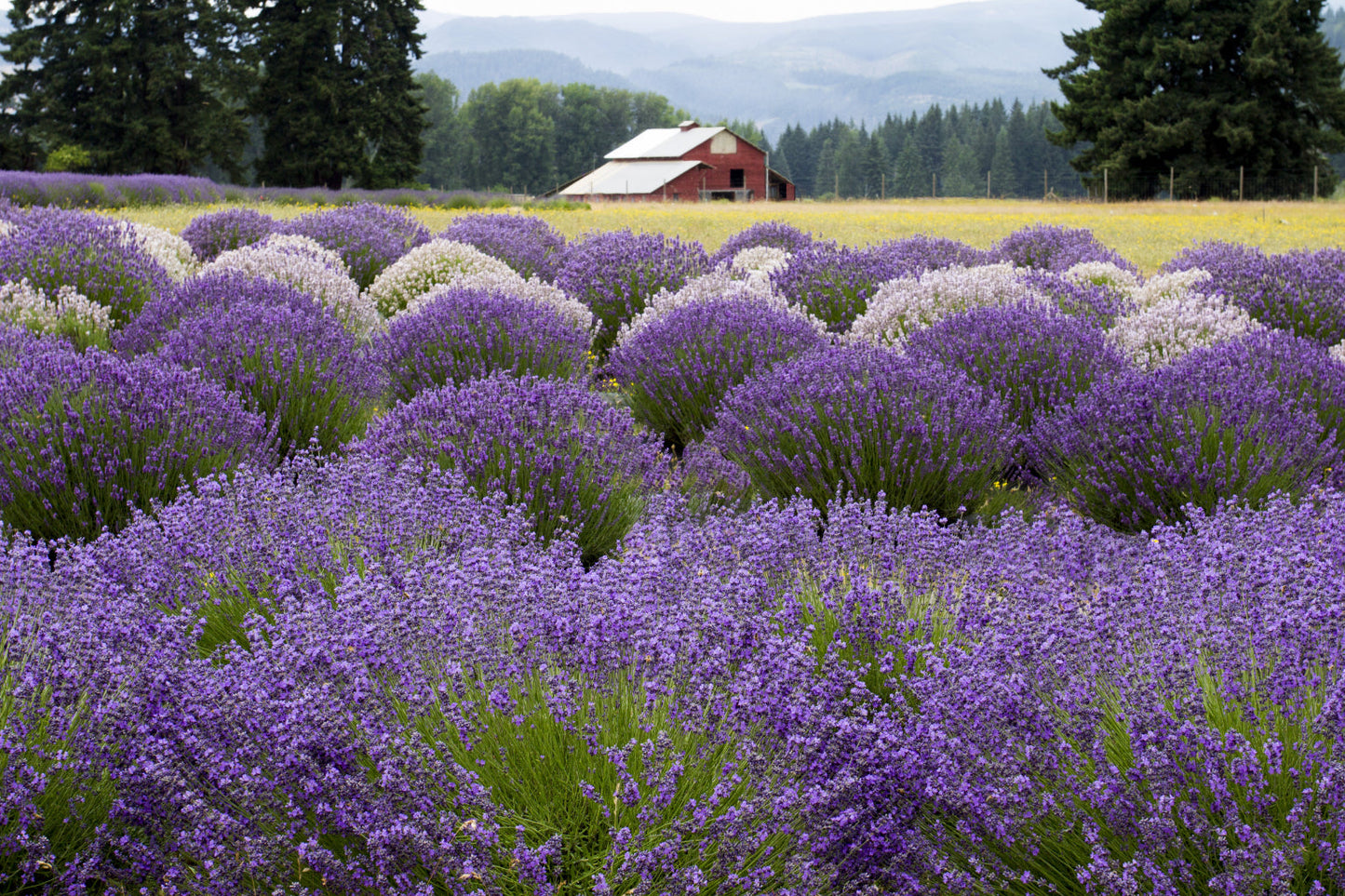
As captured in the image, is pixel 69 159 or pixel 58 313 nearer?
pixel 58 313

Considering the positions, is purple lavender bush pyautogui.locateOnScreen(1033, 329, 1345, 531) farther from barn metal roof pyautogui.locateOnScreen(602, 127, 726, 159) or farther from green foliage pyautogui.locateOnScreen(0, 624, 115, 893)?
barn metal roof pyautogui.locateOnScreen(602, 127, 726, 159)

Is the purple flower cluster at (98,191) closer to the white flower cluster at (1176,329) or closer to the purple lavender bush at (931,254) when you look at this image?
the purple lavender bush at (931,254)

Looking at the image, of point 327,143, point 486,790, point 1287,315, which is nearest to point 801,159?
point 327,143

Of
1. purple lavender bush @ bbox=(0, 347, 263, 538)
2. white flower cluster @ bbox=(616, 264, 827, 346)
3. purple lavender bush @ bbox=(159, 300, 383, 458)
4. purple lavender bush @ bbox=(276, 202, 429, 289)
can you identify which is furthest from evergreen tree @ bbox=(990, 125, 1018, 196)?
purple lavender bush @ bbox=(0, 347, 263, 538)

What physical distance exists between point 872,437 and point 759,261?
6.16 metres

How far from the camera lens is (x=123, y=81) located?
34250 mm

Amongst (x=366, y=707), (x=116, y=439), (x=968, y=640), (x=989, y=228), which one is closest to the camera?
(x=366, y=707)

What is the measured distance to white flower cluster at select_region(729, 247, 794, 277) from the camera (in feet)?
32.4

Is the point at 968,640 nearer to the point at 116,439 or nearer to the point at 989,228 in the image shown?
the point at 116,439

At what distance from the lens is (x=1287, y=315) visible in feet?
27.7

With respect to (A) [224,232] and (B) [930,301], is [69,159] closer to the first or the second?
(A) [224,232]

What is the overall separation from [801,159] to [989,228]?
102 m

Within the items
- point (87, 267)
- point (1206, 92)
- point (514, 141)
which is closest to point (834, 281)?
point (87, 267)

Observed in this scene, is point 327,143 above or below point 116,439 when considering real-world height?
above
